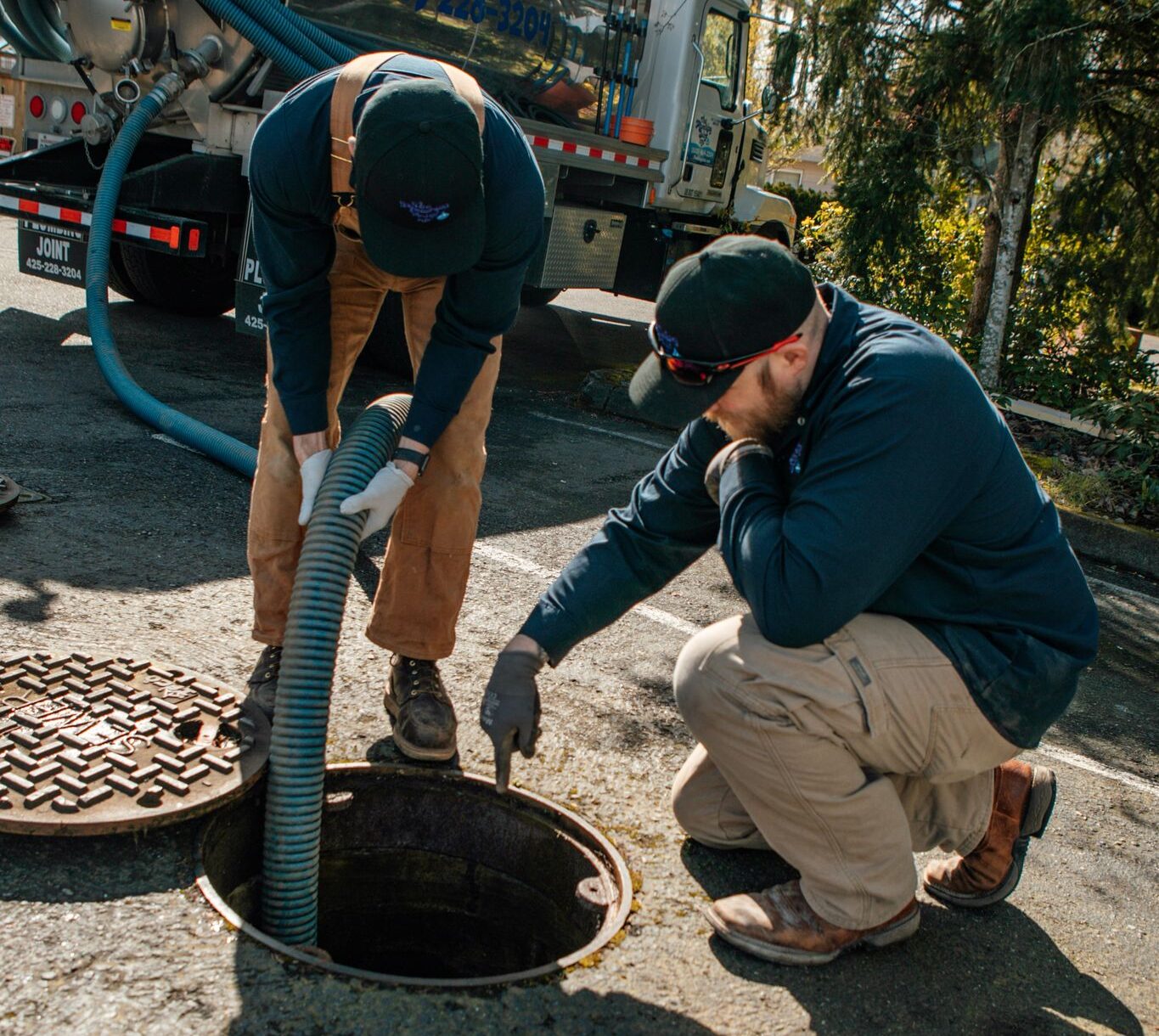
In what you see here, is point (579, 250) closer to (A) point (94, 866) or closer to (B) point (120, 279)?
(B) point (120, 279)

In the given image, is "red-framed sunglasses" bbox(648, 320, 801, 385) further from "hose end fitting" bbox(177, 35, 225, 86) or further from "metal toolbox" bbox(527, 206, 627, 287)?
"metal toolbox" bbox(527, 206, 627, 287)

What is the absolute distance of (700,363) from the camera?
2.07 meters

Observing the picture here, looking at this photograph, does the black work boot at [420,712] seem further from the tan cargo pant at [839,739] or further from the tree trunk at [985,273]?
the tree trunk at [985,273]

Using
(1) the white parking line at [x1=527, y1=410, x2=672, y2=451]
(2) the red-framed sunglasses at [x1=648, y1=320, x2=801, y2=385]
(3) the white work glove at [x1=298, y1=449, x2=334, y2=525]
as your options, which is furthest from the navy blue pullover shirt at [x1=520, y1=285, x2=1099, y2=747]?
(1) the white parking line at [x1=527, y1=410, x2=672, y2=451]

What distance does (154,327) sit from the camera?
744 centimetres

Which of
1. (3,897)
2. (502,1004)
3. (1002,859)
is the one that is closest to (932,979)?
(1002,859)

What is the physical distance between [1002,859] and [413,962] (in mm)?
1438

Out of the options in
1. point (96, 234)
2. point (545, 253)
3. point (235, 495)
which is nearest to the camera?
point (235, 495)

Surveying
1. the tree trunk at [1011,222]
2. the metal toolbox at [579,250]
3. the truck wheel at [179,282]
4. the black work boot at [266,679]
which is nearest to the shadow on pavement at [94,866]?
the black work boot at [266,679]

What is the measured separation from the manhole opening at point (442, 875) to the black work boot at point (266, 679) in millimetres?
260

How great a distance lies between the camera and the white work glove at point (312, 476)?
255 cm

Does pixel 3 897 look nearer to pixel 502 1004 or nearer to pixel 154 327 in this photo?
pixel 502 1004

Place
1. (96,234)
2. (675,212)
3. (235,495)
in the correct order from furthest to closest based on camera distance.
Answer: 1. (675,212)
2. (96,234)
3. (235,495)

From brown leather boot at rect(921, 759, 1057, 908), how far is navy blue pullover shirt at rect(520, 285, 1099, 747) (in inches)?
13.3
